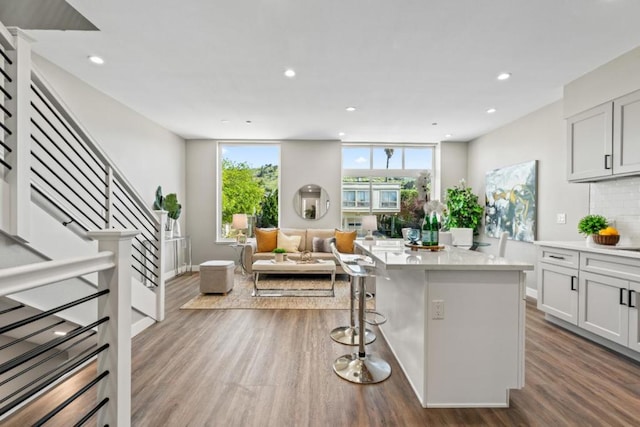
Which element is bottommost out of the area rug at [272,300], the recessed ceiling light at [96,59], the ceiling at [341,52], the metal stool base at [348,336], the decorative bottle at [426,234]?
the area rug at [272,300]

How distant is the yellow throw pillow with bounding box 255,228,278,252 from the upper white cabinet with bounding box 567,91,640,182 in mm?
4526

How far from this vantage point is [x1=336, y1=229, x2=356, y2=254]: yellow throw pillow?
5.86 m

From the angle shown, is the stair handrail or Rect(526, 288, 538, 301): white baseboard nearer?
the stair handrail

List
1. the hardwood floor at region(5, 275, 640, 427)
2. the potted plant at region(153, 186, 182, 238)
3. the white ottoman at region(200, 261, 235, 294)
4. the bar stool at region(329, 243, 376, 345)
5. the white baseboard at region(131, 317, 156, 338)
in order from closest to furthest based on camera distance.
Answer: the hardwood floor at region(5, 275, 640, 427) < the bar stool at region(329, 243, 376, 345) < the white baseboard at region(131, 317, 156, 338) < the white ottoman at region(200, 261, 235, 294) < the potted plant at region(153, 186, 182, 238)

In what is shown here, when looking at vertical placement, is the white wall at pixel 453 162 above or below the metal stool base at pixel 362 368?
above

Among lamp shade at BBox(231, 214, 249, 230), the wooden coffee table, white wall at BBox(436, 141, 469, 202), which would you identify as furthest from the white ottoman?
white wall at BBox(436, 141, 469, 202)

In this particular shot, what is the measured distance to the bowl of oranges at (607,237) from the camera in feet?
9.65

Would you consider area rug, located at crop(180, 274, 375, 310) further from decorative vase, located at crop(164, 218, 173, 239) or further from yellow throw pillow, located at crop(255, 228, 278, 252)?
decorative vase, located at crop(164, 218, 173, 239)

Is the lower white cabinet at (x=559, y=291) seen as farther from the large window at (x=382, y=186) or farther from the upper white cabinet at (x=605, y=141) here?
the large window at (x=382, y=186)

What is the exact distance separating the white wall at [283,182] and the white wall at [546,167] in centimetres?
308

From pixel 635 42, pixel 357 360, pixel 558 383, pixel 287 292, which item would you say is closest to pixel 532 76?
pixel 635 42

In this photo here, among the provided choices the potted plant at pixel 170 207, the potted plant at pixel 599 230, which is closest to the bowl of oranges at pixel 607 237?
the potted plant at pixel 599 230

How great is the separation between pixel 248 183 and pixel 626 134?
5778mm

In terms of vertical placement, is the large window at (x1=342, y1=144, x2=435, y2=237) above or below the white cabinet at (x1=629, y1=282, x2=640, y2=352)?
above
